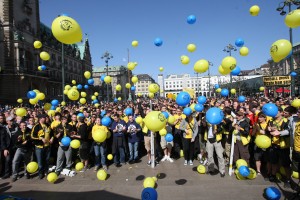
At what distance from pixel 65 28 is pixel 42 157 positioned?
4340mm

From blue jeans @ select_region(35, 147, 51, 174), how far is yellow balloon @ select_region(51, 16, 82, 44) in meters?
3.80

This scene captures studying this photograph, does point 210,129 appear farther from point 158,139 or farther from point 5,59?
point 5,59

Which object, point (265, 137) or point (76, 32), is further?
point (265, 137)

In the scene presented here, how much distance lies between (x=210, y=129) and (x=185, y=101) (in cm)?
112

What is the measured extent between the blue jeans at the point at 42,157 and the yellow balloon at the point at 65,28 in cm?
380

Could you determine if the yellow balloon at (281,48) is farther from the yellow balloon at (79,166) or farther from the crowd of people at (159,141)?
the yellow balloon at (79,166)

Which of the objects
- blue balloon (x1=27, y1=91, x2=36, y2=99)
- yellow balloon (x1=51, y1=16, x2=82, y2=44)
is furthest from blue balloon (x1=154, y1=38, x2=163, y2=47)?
blue balloon (x1=27, y1=91, x2=36, y2=99)

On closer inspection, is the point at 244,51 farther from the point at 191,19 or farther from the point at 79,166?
the point at 79,166

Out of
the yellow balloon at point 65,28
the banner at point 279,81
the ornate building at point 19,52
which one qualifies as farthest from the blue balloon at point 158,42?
the ornate building at point 19,52

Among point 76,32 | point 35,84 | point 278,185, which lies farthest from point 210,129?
point 35,84

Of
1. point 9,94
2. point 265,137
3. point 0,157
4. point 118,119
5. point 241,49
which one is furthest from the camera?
point 9,94

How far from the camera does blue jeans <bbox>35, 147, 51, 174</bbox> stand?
7351 mm

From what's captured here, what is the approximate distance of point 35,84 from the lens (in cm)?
4409

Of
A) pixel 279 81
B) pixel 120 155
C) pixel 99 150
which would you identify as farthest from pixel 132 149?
pixel 279 81
